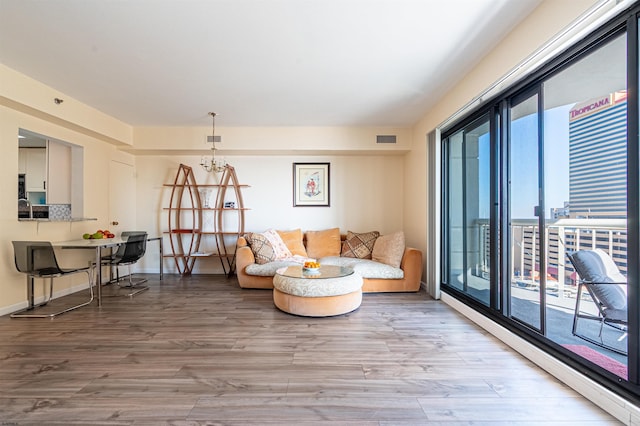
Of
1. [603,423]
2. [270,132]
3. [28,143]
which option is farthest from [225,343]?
[28,143]

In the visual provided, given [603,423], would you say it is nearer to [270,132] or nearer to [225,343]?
[225,343]

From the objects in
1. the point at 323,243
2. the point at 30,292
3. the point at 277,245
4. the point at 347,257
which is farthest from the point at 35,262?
the point at 347,257

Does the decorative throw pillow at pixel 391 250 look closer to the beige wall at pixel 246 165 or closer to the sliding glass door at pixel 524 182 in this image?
the beige wall at pixel 246 165

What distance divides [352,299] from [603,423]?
2.08 m

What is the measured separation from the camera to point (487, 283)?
3.05 m

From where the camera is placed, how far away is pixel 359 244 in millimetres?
4824

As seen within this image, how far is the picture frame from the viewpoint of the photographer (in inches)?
210

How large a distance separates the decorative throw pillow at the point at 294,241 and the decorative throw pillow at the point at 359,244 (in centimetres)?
72

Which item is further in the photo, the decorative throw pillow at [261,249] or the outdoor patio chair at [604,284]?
the decorative throw pillow at [261,249]

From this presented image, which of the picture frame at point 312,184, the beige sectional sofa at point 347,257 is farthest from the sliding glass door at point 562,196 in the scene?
the picture frame at point 312,184

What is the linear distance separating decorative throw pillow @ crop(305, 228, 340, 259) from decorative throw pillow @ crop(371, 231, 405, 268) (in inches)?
30.8

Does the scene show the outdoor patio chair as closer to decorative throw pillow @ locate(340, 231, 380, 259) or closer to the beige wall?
the beige wall

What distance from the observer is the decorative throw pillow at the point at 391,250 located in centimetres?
425

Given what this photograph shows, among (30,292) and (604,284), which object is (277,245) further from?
(604,284)
